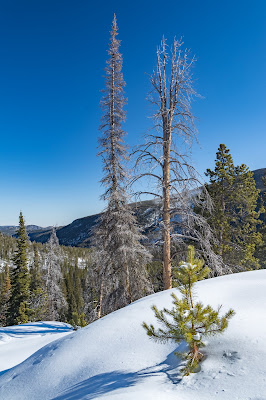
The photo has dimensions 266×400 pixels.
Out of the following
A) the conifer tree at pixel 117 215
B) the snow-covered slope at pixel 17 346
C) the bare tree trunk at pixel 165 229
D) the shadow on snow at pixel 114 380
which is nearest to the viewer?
the shadow on snow at pixel 114 380

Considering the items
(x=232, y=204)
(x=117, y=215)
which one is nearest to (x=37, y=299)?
(x=117, y=215)

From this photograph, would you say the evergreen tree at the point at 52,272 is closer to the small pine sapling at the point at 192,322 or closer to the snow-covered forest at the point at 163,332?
the snow-covered forest at the point at 163,332

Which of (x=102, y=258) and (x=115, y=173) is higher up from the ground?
(x=115, y=173)

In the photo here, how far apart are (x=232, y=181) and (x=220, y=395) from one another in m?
Result: 14.6

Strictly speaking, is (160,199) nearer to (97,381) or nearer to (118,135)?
(97,381)

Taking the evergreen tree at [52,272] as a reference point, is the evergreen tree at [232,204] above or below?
above

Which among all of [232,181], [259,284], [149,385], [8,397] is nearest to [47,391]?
[8,397]

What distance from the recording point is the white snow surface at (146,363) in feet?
7.36

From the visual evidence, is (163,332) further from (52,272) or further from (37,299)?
(37,299)

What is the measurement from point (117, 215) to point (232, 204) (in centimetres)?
852

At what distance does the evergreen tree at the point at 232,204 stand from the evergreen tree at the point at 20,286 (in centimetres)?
1933

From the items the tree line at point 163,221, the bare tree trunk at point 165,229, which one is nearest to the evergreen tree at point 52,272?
the tree line at point 163,221

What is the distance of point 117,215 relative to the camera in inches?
455

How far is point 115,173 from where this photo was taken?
1181 cm
